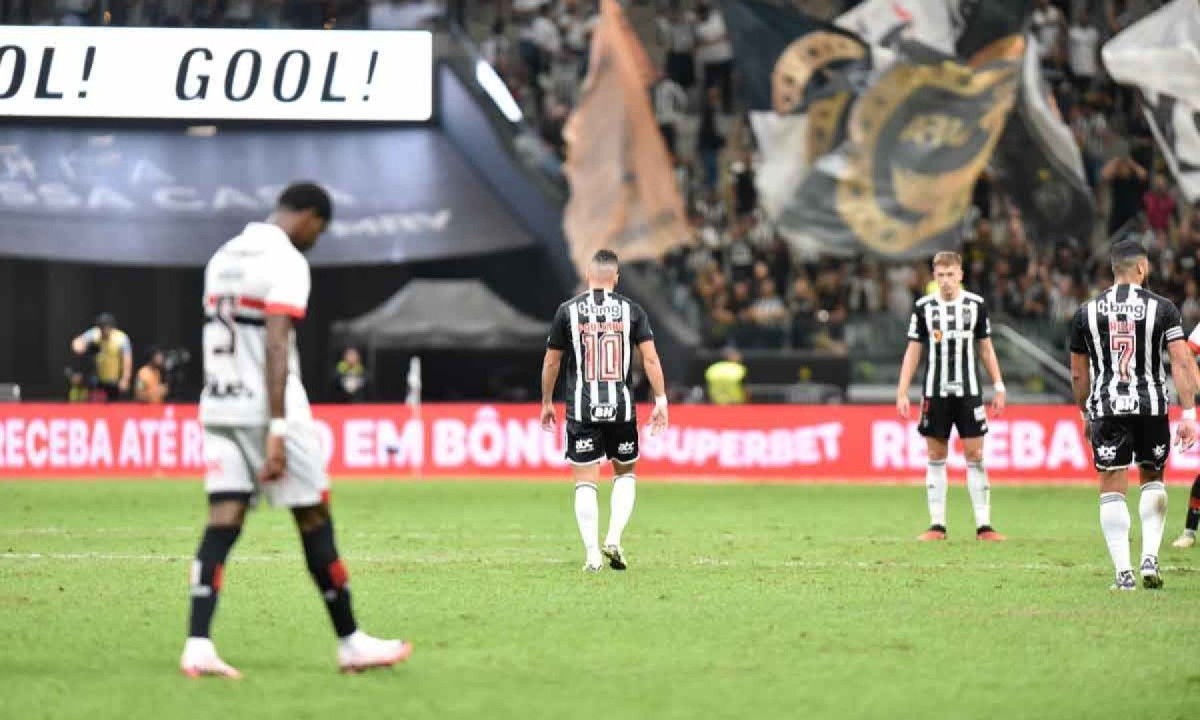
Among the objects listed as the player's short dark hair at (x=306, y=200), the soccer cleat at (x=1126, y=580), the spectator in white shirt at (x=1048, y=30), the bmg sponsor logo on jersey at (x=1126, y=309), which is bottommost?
the soccer cleat at (x=1126, y=580)

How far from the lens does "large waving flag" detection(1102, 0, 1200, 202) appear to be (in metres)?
28.0

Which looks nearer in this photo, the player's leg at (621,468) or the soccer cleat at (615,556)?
the soccer cleat at (615,556)

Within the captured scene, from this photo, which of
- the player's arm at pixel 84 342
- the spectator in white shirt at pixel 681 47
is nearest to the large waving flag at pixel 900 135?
the spectator in white shirt at pixel 681 47

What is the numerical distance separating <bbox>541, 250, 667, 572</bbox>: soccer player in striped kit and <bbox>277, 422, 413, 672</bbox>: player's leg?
212 inches

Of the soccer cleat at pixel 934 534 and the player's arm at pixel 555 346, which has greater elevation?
the player's arm at pixel 555 346

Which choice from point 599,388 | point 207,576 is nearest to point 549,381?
point 599,388

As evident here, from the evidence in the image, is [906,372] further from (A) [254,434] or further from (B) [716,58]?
(B) [716,58]

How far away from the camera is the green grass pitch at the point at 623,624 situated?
28.1ft

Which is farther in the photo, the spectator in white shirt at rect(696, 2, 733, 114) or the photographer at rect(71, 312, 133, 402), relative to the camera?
the spectator in white shirt at rect(696, 2, 733, 114)

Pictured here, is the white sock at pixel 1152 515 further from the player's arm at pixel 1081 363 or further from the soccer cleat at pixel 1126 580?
the player's arm at pixel 1081 363

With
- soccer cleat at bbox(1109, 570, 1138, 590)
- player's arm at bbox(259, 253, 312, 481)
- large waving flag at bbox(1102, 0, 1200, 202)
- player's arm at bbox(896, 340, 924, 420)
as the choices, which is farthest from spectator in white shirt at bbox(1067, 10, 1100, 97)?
player's arm at bbox(259, 253, 312, 481)

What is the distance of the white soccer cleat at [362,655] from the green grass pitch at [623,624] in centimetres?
9

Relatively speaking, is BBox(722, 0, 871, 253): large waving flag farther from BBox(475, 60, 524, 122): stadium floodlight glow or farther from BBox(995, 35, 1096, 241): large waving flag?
BBox(475, 60, 524, 122): stadium floodlight glow

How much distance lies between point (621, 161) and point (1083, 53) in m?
9.21
